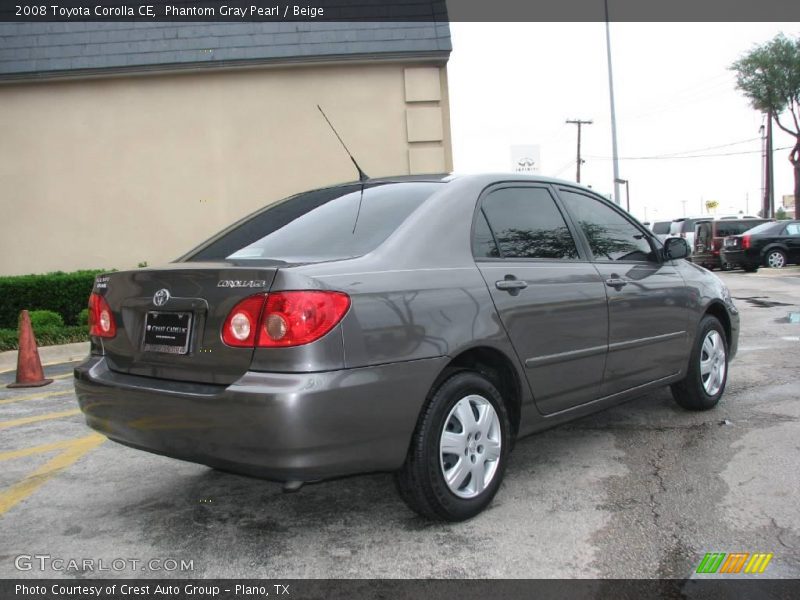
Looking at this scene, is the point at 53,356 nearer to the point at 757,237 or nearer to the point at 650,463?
the point at 650,463

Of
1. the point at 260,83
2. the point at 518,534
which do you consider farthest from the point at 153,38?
the point at 518,534

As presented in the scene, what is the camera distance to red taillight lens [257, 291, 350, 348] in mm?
→ 2639

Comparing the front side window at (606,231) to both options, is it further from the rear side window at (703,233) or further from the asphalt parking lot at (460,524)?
the rear side window at (703,233)

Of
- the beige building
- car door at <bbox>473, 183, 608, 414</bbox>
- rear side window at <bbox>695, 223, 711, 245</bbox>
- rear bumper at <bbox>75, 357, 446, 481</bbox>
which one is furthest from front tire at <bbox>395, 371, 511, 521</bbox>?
rear side window at <bbox>695, 223, 711, 245</bbox>

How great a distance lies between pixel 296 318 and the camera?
2.64 m

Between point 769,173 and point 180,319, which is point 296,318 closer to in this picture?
point 180,319

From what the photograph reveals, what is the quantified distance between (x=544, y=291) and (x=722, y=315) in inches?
93.4

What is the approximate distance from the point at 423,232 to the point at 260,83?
9.96m

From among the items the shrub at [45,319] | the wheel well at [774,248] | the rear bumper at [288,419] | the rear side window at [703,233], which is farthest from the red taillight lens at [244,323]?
the rear side window at [703,233]

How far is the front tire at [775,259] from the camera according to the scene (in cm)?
2028

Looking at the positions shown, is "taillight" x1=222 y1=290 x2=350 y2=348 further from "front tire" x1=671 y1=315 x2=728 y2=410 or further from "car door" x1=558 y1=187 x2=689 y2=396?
"front tire" x1=671 y1=315 x2=728 y2=410

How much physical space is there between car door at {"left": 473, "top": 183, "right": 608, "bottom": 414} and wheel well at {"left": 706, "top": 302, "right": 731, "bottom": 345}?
63.9 inches

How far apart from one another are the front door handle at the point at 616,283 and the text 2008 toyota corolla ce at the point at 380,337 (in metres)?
0.01

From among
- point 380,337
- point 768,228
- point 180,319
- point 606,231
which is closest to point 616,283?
point 606,231
